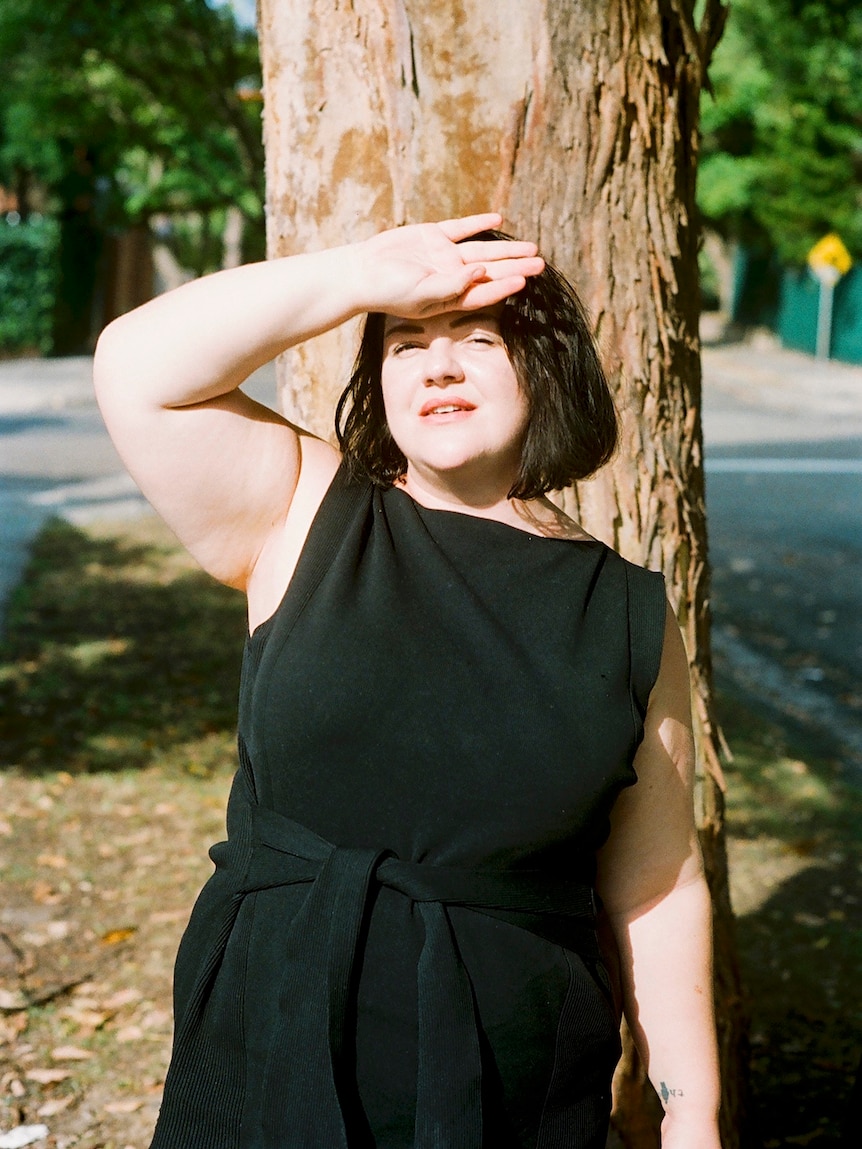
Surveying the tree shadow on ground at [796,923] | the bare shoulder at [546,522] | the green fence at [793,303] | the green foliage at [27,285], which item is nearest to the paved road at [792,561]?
the tree shadow on ground at [796,923]

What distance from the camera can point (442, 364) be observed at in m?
1.89

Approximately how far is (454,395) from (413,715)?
0.45 meters

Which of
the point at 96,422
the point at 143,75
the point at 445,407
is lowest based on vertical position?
the point at 96,422

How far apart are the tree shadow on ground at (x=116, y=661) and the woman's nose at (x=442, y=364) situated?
4.48 metres

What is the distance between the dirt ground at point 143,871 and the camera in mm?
3814

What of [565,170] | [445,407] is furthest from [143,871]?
[445,407]

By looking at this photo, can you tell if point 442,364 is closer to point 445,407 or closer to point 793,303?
point 445,407

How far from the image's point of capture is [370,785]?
1.79 m

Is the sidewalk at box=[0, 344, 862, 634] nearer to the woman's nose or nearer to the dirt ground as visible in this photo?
the dirt ground

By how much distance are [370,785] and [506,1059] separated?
0.41m

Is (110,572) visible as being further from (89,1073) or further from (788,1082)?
(788,1082)

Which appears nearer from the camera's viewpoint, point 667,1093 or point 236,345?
point 236,345

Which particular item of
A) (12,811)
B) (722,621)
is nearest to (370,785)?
(12,811)

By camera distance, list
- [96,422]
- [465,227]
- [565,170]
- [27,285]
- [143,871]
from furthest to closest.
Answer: [27,285], [96,422], [143,871], [565,170], [465,227]
